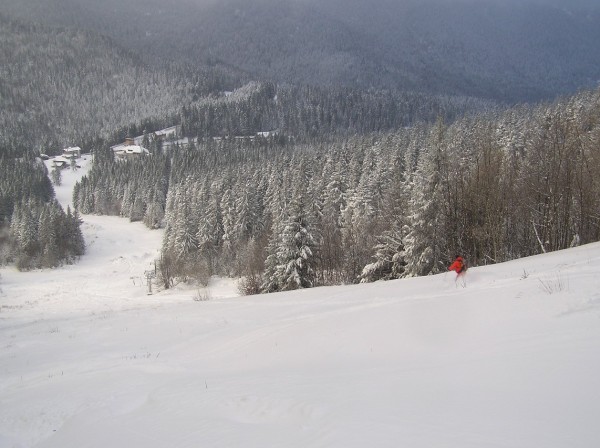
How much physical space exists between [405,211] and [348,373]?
2316 cm

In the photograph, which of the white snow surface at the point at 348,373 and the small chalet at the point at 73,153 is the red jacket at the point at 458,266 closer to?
the white snow surface at the point at 348,373

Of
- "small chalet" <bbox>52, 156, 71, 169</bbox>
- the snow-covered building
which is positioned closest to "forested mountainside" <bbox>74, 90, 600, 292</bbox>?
the snow-covered building

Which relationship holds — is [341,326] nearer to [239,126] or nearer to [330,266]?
[330,266]

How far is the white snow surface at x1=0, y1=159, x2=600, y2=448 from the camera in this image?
15.2 ft

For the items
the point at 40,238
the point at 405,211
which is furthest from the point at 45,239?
the point at 405,211

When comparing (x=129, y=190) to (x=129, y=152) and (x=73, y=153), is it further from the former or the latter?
(x=73, y=153)

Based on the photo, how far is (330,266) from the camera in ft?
125

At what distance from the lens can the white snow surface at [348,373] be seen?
15.2 feet

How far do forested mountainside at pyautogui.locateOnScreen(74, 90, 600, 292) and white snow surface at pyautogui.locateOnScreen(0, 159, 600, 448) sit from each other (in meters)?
10.1

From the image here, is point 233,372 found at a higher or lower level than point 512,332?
lower

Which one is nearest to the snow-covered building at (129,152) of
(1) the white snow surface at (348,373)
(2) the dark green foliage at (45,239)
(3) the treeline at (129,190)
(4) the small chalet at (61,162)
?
(3) the treeline at (129,190)

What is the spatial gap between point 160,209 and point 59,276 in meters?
38.6

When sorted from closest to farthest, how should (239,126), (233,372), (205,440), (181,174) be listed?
(205,440), (233,372), (181,174), (239,126)

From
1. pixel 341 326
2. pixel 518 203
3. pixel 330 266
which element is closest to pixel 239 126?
pixel 330 266
